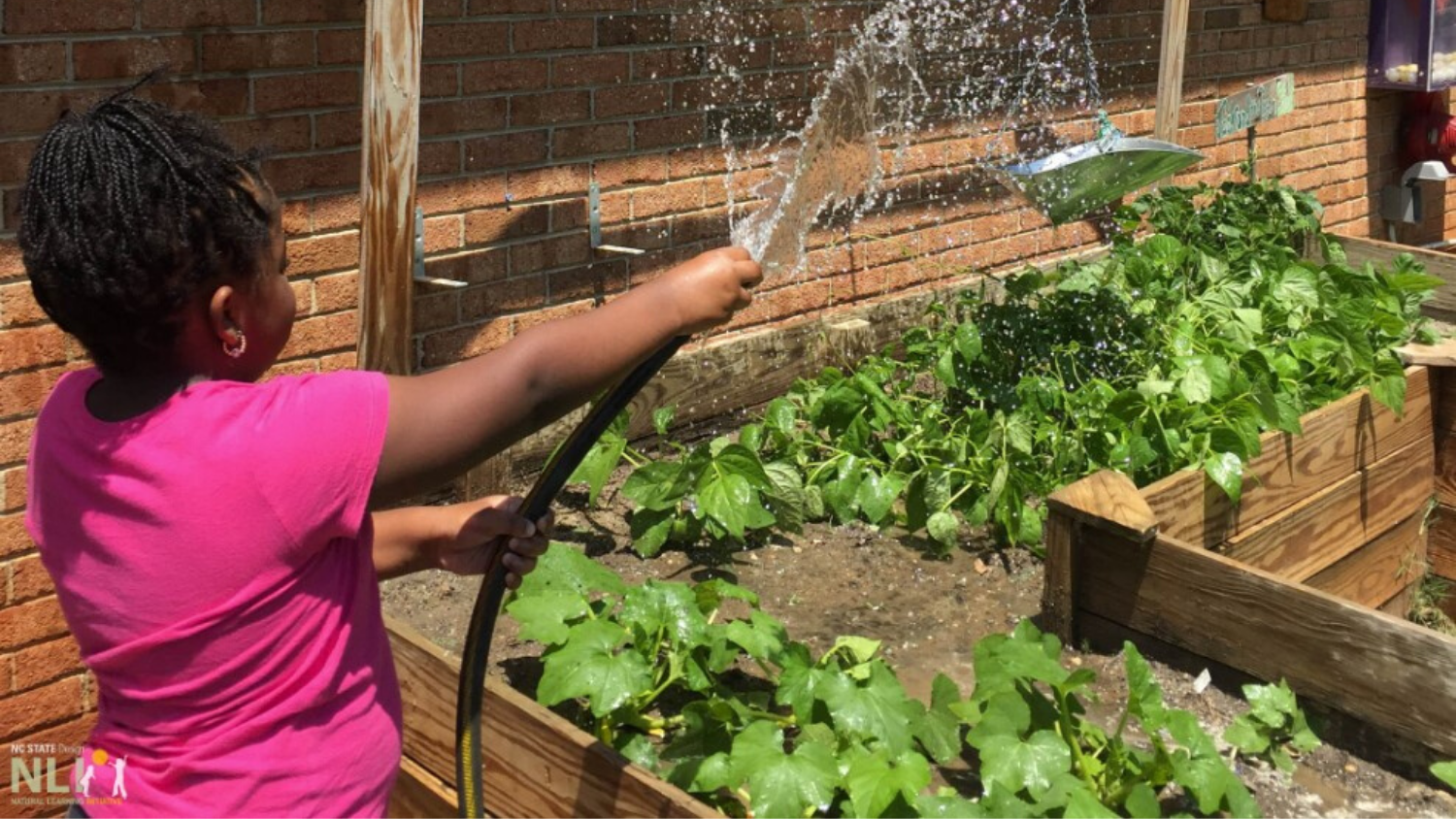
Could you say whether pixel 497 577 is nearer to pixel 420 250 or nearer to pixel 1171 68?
pixel 420 250

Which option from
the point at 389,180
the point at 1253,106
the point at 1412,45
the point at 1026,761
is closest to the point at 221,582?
the point at 1026,761

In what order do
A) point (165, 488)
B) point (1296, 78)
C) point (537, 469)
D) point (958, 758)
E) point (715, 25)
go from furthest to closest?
point (1296, 78) → point (715, 25) → point (537, 469) → point (958, 758) → point (165, 488)

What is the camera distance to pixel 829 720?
282 cm

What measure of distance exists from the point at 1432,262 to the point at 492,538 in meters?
4.67

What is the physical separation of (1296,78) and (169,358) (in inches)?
271

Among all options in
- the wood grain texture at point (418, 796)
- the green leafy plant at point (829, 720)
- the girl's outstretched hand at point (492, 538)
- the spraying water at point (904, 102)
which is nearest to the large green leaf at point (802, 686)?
the green leafy plant at point (829, 720)

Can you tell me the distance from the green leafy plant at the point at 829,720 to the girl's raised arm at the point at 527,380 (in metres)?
0.95

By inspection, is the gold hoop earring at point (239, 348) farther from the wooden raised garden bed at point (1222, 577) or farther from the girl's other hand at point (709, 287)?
the wooden raised garden bed at point (1222, 577)

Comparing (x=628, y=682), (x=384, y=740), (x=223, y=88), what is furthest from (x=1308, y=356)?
(x=384, y=740)

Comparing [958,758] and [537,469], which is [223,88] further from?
[958,758]

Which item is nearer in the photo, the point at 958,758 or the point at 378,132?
the point at 958,758

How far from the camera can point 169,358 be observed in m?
1.76

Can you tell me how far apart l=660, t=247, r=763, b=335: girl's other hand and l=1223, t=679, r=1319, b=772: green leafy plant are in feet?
5.33

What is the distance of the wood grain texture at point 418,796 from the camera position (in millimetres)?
2801
